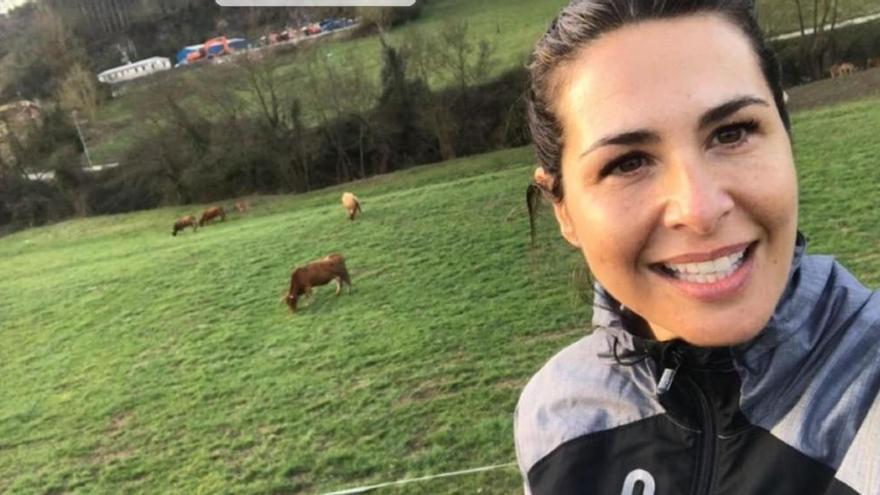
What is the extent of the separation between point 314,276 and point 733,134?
4829 millimetres

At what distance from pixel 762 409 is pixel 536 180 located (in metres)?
0.35

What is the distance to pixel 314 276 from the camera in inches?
207

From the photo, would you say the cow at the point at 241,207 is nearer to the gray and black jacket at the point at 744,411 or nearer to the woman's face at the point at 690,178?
the gray and black jacket at the point at 744,411

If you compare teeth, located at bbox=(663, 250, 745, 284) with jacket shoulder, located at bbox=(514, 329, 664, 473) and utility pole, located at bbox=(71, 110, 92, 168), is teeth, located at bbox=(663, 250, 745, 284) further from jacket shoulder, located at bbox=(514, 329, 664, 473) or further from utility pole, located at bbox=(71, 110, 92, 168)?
utility pole, located at bbox=(71, 110, 92, 168)

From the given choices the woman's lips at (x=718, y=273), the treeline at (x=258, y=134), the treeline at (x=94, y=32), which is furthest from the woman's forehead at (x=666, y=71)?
the treeline at (x=94, y=32)

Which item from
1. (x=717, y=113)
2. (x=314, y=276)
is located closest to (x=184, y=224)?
(x=314, y=276)

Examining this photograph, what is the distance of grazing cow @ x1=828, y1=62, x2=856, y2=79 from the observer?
29.6 feet

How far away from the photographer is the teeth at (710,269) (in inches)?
23.1

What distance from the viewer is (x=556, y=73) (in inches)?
28.3

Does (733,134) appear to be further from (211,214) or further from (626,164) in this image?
(211,214)

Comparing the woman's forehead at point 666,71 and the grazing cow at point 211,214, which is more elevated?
the woman's forehead at point 666,71

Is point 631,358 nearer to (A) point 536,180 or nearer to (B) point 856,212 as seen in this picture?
(A) point 536,180

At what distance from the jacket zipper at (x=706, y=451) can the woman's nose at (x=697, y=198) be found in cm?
20

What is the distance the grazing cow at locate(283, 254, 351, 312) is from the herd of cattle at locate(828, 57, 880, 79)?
7.18 meters
